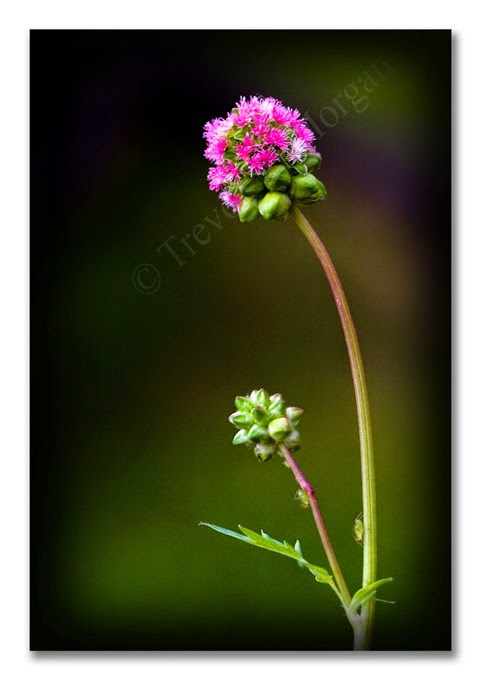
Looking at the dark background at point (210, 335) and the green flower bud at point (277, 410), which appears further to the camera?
the dark background at point (210, 335)

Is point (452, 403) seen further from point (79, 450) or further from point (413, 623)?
point (79, 450)

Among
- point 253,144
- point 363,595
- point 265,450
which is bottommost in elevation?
point 363,595

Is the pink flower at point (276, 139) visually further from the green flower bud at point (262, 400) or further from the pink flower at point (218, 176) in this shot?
the green flower bud at point (262, 400)

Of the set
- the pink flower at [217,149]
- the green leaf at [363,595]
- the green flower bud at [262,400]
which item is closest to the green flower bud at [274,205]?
the pink flower at [217,149]

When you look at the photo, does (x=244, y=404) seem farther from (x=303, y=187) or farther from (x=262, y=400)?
(x=303, y=187)

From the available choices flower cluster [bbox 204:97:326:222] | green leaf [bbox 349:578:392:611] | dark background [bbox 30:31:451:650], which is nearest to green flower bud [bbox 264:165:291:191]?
flower cluster [bbox 204:97:326:222]

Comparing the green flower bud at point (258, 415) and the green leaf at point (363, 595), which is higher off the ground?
the green flower bud at point (258, 415)

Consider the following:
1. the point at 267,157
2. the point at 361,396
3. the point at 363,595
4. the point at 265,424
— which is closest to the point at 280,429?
the point at 265,424
